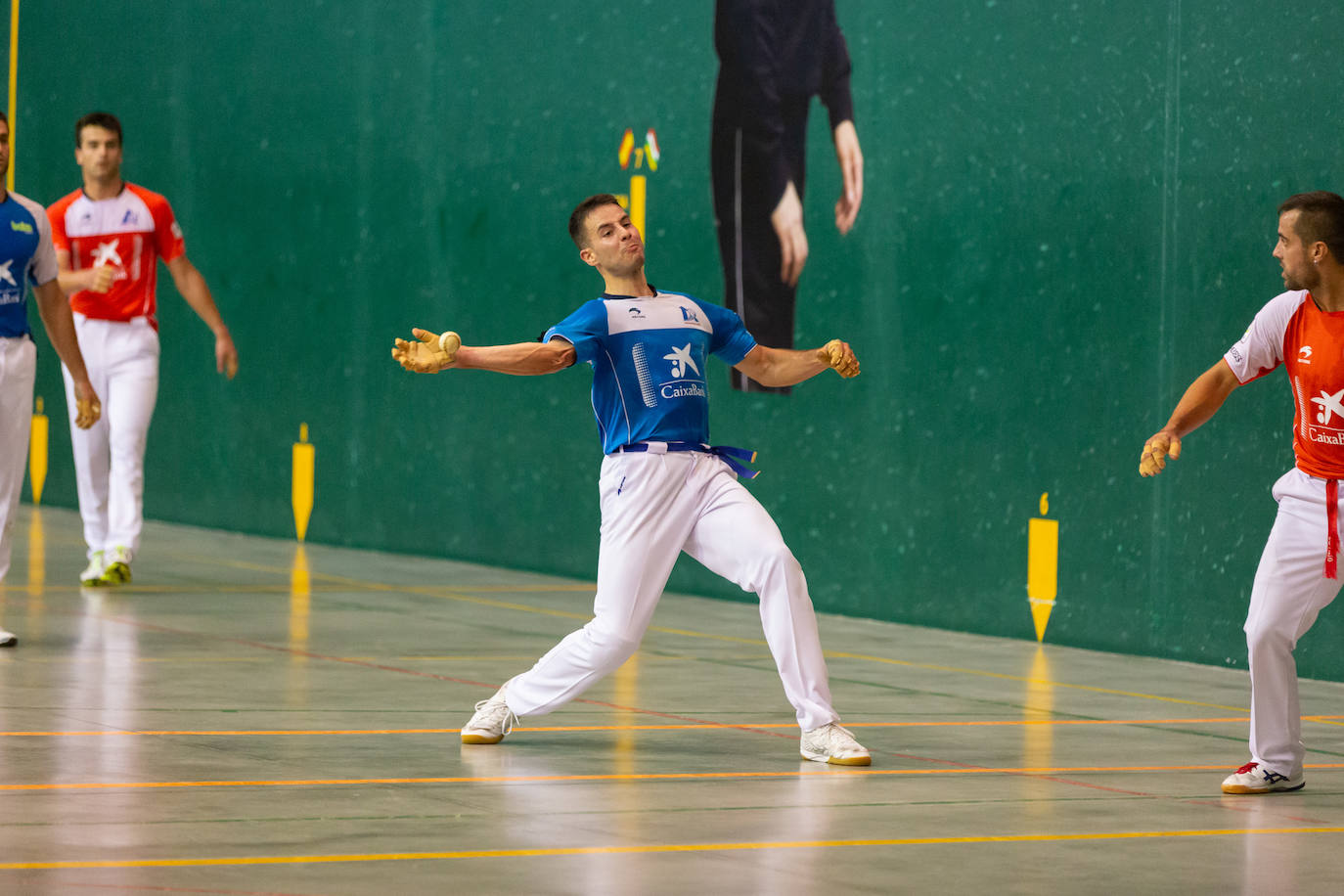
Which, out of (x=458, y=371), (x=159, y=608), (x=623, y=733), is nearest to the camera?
(x=623, y=733)

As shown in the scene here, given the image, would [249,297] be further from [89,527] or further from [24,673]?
[24,673]

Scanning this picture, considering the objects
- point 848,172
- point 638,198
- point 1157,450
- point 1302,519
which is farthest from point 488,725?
point 638,198

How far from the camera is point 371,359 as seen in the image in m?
13.3

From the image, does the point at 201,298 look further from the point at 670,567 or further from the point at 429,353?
the point at 429,353

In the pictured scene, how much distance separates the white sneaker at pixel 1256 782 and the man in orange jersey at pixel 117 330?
6134mm

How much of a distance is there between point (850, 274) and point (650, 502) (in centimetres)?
428

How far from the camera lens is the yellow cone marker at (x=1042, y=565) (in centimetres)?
926

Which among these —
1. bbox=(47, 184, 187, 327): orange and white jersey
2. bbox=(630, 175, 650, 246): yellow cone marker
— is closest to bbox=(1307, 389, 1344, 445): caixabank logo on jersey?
bbox=(630, 175, 650, 246): yellow cone marker

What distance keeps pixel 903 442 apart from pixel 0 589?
14.1 feet

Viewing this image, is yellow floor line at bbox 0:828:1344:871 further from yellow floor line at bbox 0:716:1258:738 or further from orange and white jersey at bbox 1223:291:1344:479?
yellow floor line at bbox 0:716:1258:738

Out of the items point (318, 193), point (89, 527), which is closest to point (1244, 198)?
point (89, 527)

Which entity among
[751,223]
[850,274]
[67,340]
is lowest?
[67,340]

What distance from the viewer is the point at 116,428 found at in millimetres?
10477

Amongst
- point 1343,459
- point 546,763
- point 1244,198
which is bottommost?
point 546,763
